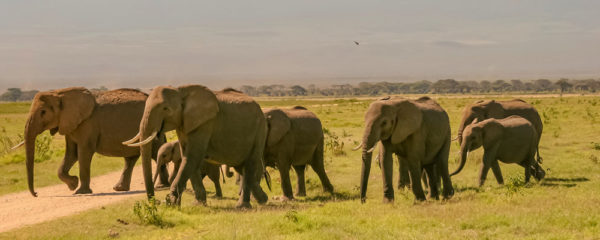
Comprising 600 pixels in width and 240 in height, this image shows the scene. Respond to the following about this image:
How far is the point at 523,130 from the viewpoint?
1833 cm

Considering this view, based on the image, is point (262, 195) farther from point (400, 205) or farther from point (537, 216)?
point (537, 216)

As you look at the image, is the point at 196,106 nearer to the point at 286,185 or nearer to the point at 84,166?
the point at 286,185

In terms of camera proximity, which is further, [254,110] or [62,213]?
[254,110]

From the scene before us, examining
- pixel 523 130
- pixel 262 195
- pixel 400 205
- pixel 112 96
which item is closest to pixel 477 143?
pixel 523 130

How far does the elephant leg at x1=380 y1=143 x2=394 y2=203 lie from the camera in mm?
13672

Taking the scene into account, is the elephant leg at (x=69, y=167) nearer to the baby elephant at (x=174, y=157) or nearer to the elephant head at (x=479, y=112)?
the baby elephant at (x=174, y=157)

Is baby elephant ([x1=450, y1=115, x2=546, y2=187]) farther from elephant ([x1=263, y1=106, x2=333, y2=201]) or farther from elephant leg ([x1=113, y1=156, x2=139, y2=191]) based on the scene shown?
elephant leg ([x1=113, y1=156, x2=139, y2=191])

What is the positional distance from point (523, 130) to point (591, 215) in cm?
727

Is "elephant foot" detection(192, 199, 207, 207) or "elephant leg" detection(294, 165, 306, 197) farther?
"elephant leg" detection(294, 165, 306, 197)

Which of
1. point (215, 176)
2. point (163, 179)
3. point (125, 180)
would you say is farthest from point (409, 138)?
point (125, 180)

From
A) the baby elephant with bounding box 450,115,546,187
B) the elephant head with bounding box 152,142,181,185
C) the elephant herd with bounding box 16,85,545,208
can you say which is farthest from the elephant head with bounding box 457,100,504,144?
the elephant head with bounding box 152,142,181,185

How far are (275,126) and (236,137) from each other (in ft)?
6.86

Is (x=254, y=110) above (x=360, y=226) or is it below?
above

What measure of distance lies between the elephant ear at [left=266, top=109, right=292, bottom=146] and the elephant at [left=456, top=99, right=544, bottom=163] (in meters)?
6.63
